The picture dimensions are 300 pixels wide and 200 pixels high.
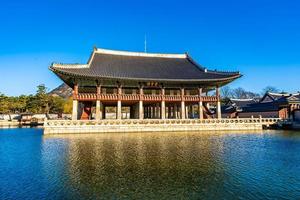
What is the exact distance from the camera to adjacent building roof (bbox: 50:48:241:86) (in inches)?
1457

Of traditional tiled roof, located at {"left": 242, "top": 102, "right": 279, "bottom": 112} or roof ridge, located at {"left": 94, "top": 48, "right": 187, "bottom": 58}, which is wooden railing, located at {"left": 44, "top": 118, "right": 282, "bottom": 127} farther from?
roof ridge, located at {"left": 94, "top": 48, "right": 187, "bottom": 58}

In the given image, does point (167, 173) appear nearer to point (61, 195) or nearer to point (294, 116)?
point (61, 195)

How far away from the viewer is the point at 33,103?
83.4 metres

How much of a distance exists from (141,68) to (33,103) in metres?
56.4

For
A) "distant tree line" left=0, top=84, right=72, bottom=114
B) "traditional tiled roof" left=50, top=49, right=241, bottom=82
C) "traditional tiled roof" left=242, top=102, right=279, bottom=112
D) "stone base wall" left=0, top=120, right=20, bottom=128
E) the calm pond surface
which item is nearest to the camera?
the calm pond surface

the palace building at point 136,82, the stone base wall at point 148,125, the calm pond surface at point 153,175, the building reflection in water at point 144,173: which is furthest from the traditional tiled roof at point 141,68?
the calm pond surface at point 153,175

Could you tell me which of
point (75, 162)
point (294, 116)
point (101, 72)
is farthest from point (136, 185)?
point (294, 116)

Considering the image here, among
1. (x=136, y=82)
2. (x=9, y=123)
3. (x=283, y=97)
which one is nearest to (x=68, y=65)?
(x=136, y=82)

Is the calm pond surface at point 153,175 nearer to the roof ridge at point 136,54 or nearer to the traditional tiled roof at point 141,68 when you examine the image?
the traditional tiled roof at point 141,68

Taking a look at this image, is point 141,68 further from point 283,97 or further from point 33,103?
point 33,103

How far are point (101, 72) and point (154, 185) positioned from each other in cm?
2995

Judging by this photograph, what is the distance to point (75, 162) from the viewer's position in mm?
14875

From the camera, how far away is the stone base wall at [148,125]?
32.8m

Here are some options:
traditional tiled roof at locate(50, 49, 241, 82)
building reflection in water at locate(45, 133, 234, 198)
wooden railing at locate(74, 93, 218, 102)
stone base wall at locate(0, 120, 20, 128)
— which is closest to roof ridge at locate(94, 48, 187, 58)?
traditional tiled roof at locate(50, 49, 241, 82)
